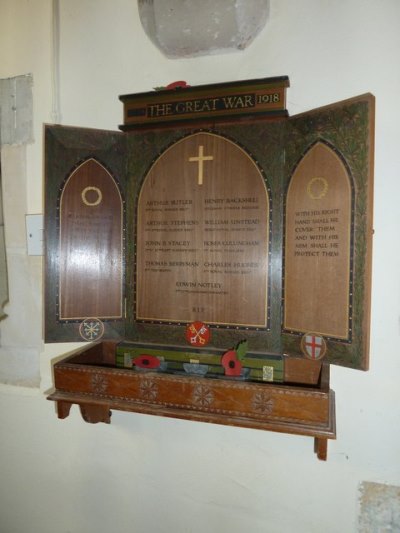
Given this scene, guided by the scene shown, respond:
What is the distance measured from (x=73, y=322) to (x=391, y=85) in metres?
1.59

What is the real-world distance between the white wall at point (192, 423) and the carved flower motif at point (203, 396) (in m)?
0.43

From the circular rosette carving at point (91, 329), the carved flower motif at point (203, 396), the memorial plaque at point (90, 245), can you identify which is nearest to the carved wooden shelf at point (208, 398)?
the carved flower motif at point (203, 396)

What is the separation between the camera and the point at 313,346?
1317 millimetres

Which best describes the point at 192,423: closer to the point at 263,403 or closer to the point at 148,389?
the point at 148,389

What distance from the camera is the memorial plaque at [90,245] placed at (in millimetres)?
1542

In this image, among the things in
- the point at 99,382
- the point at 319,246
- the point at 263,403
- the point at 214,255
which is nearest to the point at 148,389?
the point at 99,382

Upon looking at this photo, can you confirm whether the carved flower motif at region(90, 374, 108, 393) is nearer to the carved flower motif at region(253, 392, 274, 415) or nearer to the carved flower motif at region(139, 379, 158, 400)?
the carved flower motif at region(139, 379, 158, 400)

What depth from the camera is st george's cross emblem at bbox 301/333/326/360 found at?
1.30 metres

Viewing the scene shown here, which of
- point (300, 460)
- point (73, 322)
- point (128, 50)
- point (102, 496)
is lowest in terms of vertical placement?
point (102, 496)

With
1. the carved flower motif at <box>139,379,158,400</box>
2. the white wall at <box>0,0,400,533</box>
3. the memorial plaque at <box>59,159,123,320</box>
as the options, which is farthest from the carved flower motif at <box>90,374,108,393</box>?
the white wall at <box>0,0,400,533</box>

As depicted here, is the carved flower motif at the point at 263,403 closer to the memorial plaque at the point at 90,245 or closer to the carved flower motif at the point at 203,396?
the carved flower motif at the point at 203,396

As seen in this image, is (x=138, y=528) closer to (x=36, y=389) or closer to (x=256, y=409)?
(x=36, y=389)

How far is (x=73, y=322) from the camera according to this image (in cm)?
154

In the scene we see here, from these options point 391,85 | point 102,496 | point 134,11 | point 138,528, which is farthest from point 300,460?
point 134,11
